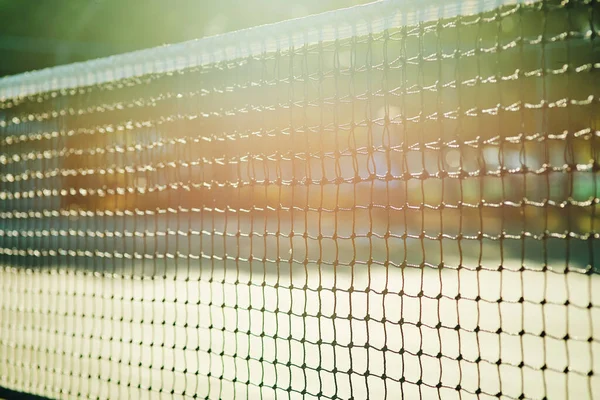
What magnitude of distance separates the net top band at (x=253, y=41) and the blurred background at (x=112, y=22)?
630cm

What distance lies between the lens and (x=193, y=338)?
11.7 ft

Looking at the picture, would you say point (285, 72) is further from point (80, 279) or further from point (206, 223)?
point (80, 279)

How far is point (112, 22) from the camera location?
9.80 m

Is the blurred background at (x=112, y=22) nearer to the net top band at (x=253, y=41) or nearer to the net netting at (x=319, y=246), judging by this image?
the net netting at (x=319, y=246)

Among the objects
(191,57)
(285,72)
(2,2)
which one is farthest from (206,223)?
(191,57)

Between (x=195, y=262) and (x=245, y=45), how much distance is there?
13.9 ft

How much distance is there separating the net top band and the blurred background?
20.7ft

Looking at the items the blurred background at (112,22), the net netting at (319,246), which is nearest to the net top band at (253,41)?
the net netting at (319,246)

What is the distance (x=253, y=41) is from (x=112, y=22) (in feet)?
26.8

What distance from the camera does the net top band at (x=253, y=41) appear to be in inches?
80.6

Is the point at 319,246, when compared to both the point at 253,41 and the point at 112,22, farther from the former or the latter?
the point at 112,22

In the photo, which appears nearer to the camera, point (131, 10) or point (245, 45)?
point (245, 45)

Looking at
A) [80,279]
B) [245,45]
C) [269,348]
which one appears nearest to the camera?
[245,45]

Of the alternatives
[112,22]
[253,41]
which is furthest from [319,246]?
[112,22]
